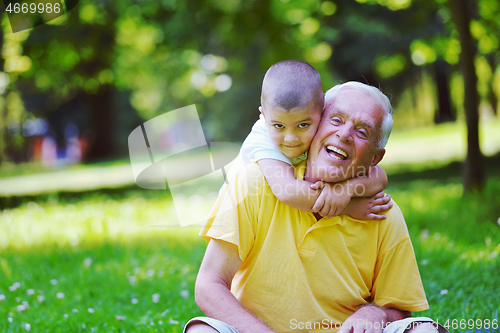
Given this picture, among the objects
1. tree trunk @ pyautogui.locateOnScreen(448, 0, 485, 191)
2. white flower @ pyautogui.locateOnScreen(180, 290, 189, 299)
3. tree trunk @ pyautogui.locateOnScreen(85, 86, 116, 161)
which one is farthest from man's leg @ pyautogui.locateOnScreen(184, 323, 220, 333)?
tree trunk @ pyautogui.locateOnScreen(85, 86, 116, 161)

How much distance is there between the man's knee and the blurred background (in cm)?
124

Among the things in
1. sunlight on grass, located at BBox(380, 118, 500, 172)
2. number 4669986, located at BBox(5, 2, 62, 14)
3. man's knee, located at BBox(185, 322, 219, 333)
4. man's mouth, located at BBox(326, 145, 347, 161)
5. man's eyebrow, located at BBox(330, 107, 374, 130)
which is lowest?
sunlight on grass, located at BBox(380, 118, 500, 172)

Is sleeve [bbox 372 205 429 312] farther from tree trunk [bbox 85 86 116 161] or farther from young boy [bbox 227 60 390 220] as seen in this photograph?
tree trunk [bbox 85 86 116 161]

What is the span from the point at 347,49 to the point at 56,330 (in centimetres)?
1214

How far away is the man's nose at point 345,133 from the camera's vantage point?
6.40ft

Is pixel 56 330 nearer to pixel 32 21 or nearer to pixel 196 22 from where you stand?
pixel 196 22

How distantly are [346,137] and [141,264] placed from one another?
3.41 metres

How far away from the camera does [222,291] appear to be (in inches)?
74.5

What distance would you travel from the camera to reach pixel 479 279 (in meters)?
3.74

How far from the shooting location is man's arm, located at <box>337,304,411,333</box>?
1935 mm

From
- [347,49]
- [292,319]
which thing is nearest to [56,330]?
[292,319]

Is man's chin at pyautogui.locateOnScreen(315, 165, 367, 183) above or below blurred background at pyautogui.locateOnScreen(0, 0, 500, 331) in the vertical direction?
above

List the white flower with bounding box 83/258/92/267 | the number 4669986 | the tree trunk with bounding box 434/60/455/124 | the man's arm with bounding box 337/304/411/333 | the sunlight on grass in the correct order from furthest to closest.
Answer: the tree trunk with bounding box 434/60/455/124, the sunlight on grass, the number 4669986, the white flower with bounding box 83/258/92/267, the man's arm with bounding box 337/304/411/333

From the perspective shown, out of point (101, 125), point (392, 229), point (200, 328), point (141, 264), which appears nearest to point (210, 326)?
point (200, 328)
